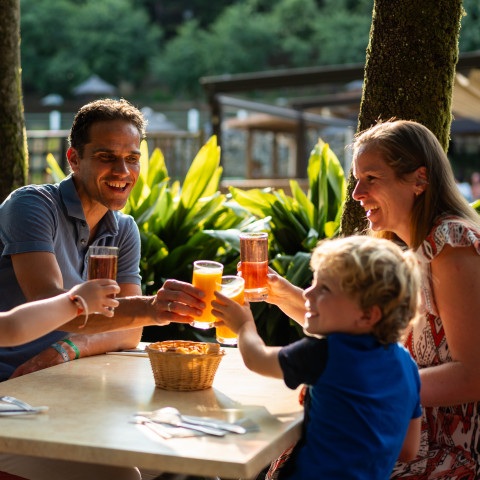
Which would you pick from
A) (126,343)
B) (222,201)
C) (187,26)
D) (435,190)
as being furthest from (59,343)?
(187,26)

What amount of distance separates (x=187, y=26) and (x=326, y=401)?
6817cm

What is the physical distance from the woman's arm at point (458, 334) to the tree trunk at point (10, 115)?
3109 mm

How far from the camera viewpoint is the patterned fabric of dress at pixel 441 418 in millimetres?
2090

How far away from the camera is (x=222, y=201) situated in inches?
184

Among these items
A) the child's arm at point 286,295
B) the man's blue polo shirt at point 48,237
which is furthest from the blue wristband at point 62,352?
the child's arm at point 286,295

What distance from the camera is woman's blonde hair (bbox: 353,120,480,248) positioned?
2.25 meters

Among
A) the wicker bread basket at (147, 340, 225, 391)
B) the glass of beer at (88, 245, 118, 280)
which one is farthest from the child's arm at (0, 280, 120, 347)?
the wicker bread basket at (147, 340, 225, 391)

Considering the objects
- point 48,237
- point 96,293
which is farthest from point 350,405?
point 48,237

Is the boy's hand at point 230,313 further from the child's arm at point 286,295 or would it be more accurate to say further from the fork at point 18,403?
the fork at point 18,403

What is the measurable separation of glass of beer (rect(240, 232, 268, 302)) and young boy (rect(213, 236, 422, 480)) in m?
0.57

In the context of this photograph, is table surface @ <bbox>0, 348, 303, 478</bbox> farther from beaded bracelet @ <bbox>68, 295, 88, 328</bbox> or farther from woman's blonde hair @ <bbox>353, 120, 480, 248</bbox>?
woman's blonde hair @ <bbox>353, 120, 480, 248</bbox>

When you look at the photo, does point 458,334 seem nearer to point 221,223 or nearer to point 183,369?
point 183,369

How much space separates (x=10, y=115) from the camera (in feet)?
14.8

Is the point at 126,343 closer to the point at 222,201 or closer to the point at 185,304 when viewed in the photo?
the point at 185,304
